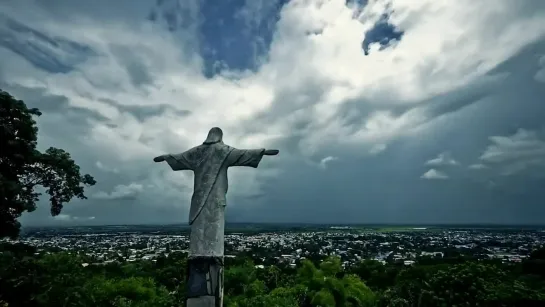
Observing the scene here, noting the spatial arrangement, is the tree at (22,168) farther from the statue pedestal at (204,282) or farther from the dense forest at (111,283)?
the statue pedestal at (204,282)

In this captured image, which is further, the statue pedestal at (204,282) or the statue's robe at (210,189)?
the statue's robe at (210,189)

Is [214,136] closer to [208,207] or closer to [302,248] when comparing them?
[208,207]

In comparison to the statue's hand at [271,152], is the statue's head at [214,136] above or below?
above

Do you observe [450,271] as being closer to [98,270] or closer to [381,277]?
[381,277]

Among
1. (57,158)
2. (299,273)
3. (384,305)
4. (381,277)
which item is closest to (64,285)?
(57,158)

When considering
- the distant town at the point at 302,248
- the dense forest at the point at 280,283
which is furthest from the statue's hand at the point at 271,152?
the distant town at the point at 302,248

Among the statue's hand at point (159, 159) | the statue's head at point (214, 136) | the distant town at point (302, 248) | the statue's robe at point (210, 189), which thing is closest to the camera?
the statue's robe at point (210, 189)

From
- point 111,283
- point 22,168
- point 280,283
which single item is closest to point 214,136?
point 22,168
